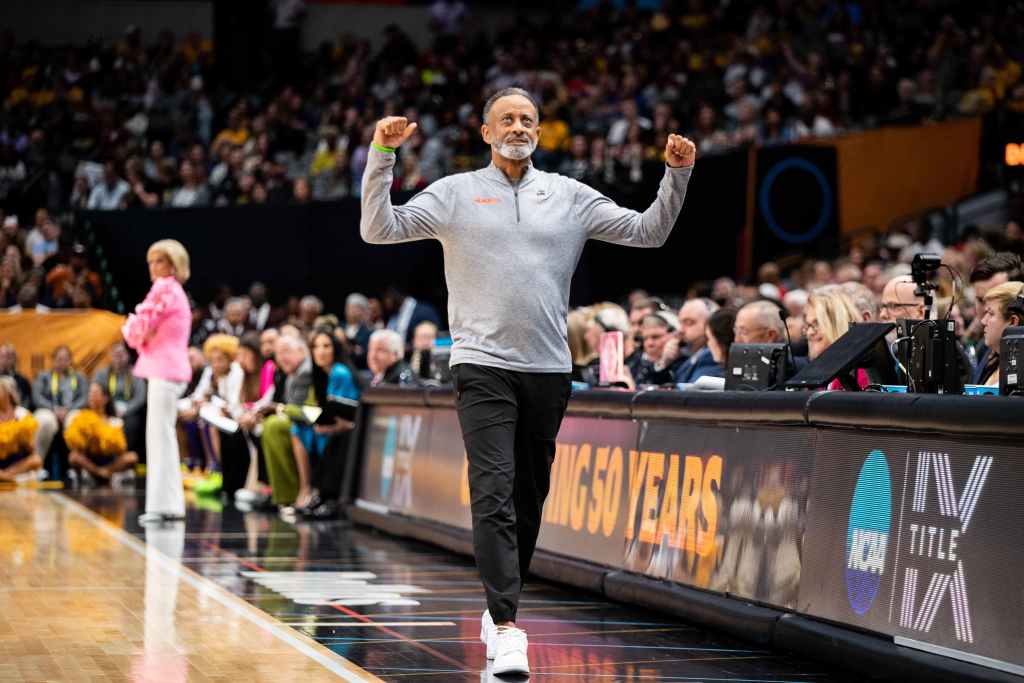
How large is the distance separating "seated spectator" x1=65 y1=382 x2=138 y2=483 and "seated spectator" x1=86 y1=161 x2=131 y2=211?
6105 millimetres

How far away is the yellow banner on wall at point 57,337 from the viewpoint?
1709 centimetres

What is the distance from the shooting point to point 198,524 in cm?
1113

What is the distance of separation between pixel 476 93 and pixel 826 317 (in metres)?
17.3

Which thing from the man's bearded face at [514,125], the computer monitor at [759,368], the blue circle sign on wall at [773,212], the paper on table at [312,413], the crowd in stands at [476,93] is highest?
the crowd in stands at [476,93]

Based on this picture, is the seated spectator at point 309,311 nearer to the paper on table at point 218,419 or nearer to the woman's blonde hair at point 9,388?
the woman's blonde hair at point 9,388

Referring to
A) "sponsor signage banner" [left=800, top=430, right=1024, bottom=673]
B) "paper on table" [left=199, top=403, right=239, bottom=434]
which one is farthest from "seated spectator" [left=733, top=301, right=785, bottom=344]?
"paper on table" [left=199, top=403, right=239, bottom=434]

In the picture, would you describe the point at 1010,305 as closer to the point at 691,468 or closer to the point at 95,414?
the point at 691,468

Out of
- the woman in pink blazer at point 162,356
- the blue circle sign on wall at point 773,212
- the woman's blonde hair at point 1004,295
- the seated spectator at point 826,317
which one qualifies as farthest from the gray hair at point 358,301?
the woman's blonde hair at point 1004,295

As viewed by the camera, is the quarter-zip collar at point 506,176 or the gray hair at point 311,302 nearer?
the quarter-zip collar at point 506,176

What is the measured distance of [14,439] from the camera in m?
14.8

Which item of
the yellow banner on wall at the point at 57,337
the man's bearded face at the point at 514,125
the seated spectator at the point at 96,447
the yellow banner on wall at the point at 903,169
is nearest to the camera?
the man's bearded face at the point at 514,125

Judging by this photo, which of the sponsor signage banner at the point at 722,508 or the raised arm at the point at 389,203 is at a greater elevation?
the raised arm at the point at 389,203

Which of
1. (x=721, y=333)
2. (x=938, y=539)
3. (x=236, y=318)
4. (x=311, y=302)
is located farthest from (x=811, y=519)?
(x=236, y=318)

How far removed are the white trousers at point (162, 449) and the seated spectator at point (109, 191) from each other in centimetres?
1075
